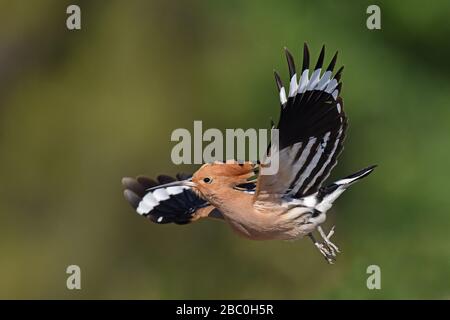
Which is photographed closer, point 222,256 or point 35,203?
point 222,256

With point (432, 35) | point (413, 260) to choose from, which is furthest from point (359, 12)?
point (413, 260)

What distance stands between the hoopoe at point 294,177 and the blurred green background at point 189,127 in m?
2.05

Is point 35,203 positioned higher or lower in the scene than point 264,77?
lower

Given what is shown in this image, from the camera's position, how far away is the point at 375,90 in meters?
4.00

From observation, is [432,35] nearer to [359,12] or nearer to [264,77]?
[359,12]

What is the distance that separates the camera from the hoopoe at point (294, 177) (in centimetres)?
158

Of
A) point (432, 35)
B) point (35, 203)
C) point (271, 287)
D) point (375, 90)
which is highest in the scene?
point (432, 35)

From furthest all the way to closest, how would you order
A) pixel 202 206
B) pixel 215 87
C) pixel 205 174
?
pixel 215 87
pixel 202 206
pixel 205 174

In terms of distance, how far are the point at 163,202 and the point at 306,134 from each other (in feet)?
1.83

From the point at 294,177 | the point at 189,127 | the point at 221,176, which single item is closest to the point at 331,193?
the point at 294,177

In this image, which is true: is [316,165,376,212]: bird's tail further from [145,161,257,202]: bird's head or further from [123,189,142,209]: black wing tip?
[123,189,142,209]: black wing tip

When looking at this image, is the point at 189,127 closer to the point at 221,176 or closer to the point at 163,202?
the point at 163,202

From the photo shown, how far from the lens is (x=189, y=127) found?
4086 mm

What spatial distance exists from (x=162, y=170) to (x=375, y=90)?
3.34 feet
